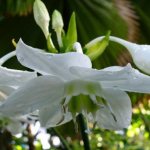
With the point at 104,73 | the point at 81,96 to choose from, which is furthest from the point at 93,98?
the point at 104,73

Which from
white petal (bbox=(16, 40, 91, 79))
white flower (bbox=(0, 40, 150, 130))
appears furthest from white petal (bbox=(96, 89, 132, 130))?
white petal (bbox=(16, 40, 91, 79))

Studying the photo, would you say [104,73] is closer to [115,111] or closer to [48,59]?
[48,59]

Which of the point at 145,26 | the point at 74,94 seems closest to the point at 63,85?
the point at 74,94

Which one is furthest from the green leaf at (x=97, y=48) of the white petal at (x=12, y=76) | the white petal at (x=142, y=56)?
the white petal at (x=12, y=76)

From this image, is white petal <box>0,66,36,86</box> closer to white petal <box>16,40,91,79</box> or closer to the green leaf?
white petal <box>16,40,91,79</box>

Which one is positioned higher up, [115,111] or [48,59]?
[48,59]
